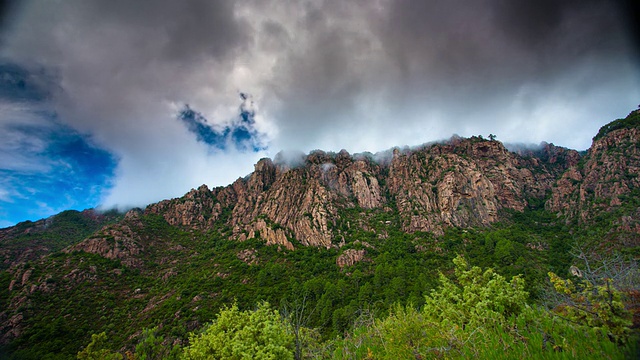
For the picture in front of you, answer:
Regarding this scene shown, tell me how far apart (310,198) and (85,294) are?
95.5 metres

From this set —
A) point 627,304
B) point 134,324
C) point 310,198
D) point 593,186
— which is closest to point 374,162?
point 310,198

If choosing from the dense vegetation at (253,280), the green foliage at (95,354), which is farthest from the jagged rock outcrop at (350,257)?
the green foliage at (95,354)

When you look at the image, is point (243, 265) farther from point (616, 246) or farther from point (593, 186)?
point (593, 186)

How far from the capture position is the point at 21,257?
4154 inches

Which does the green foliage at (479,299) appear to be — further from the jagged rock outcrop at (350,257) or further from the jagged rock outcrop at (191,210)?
the jagged rock outcrop at (191,210)

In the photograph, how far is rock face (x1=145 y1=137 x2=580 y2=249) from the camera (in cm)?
12356

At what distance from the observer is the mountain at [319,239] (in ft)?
227

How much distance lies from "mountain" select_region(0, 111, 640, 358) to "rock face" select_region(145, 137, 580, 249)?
88 centimetres

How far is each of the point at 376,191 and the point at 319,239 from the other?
57.5 meters

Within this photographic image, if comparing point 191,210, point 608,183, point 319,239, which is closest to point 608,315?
point 319,239

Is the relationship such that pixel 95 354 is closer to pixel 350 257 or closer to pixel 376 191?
pixel 350 257

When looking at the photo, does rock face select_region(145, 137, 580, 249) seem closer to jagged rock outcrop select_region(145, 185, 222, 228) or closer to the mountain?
jagged rock outcrop select_region(145, 185, 222, 228)

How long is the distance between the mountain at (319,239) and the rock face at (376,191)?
88cm

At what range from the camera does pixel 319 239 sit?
394 ft
